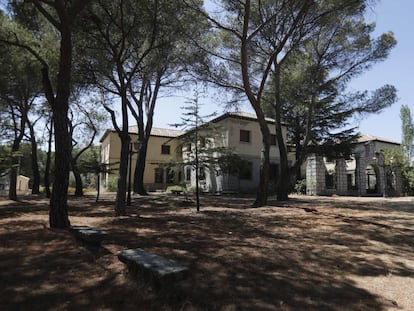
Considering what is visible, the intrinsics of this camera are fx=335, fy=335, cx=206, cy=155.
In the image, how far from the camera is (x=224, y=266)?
15.9 ft

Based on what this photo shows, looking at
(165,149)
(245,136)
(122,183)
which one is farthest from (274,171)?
(122,183)

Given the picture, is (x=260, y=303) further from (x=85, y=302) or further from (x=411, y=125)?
(x=411, y=125)

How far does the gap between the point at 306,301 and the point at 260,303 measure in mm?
536

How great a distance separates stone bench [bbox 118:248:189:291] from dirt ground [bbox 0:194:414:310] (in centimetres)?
10

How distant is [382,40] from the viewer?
1537cm

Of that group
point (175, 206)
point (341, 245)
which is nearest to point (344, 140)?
point (175, 206)

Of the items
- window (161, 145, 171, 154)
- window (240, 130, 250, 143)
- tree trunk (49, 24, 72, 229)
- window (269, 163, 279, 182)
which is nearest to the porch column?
window (269, 163, 279, 182)

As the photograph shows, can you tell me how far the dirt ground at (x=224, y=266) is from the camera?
3.73 metres

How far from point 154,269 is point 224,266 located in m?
1.35

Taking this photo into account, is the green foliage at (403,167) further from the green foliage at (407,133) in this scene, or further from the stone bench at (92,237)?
the stone bench at (92,237)

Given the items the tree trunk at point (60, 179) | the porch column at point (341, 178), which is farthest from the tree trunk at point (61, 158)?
the porch column at point (341, 178)

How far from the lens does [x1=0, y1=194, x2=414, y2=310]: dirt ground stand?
3.73 metres

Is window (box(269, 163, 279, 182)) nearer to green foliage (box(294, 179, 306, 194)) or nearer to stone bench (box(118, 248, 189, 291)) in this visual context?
green foliage (box(294, 179, 306, 194))

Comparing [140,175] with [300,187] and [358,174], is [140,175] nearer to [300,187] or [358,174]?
[300,187]
